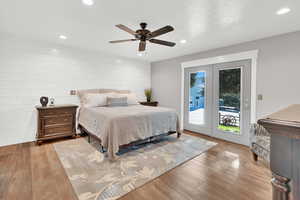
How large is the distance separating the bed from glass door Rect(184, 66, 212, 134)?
1.06 metres

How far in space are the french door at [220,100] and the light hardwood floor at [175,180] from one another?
1.03m

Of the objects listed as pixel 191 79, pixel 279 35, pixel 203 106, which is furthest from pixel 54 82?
pixel 279 35

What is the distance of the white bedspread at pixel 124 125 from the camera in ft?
8.32

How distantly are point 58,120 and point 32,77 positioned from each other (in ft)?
4.03

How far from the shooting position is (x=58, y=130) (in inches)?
139

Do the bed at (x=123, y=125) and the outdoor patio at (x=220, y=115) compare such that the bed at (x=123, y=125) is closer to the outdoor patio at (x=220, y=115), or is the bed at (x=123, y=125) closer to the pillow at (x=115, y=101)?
the pillow at (x=115, y=101)

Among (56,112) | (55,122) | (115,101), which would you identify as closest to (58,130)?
(55,122)

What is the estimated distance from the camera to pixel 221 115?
3.89 m

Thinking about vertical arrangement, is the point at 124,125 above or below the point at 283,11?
below

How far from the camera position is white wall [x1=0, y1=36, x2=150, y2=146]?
3.20 metres

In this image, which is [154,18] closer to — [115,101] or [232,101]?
[115,101]

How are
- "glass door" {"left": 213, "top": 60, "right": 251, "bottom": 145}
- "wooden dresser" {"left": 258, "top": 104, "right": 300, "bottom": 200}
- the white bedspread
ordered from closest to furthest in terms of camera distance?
"wooden dresser" {"left": 258, "top": 104, "right": 300, "bottom": 200} → the white bedspread → "glass door" {"left": 213, "top": 60, "right": 251, "bottom": 145}

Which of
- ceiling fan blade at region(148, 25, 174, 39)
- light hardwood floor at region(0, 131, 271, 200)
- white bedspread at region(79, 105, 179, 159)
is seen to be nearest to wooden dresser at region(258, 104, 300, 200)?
light hardwood floor at region(0, 131, 271, 200)

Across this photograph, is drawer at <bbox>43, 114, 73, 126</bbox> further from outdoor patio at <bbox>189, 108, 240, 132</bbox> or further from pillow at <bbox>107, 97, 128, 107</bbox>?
outdoor patio at <bbox>189, 108, 240, 132</bbox>
